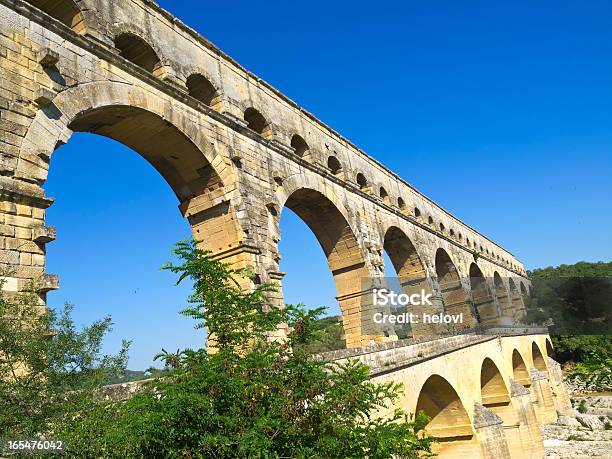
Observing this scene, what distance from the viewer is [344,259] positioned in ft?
53.0

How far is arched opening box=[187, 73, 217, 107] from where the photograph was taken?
1183cm

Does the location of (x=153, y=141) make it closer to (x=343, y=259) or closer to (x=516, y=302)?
(x=343, y=259)

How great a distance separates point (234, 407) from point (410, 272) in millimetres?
17119

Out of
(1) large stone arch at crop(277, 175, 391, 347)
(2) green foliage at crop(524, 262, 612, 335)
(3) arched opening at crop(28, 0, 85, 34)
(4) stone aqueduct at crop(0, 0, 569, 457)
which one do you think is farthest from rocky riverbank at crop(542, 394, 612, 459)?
(3) arched opening at crop(28, 0, 85, 34)

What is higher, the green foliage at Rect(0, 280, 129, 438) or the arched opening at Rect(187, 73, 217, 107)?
the arched opening at Rect(187, 73, 217, 107)

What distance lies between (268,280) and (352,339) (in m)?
5.72

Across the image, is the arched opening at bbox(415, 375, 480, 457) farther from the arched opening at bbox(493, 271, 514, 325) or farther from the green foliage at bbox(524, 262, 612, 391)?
the green foliage at bbox(524, 262, 612, 391)

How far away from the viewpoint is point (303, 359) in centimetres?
579

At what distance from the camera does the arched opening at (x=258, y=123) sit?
13.4 metres

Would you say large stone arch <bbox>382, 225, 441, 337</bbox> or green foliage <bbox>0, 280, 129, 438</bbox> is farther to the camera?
large stone arch <bbox>382, 225, 441, 337</bbox>

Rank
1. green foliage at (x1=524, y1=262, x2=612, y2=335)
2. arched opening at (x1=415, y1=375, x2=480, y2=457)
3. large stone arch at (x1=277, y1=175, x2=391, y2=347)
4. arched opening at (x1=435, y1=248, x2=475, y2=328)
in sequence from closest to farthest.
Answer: arched opening at (x1=415, y1=375, x2=480, y2=457), large stone arch at (x1=277, y1=175, x2=391, y2=347), arched opening at (x1=435, y1=248, x2=475, y2=328), green foliage at (x1=524, y1=262, x2=612, y2=335)

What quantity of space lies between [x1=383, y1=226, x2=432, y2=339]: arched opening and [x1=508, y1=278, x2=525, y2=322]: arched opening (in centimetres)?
1828

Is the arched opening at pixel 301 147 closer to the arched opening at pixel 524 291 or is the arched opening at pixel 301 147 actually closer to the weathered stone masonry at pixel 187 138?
the weathered stone masonry at pixel 187 138

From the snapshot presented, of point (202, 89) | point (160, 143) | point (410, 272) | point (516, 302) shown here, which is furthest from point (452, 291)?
point (160, 143)
